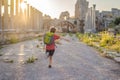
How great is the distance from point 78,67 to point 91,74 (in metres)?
1.61

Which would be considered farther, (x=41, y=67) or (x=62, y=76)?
(x=41, y=67)

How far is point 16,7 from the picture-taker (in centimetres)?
3759

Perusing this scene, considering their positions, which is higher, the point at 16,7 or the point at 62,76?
the point at 16,7

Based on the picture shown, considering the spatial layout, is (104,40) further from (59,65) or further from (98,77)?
(98,77)

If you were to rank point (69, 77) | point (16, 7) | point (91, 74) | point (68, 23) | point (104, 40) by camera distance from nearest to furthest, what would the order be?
point (69, 77), point (91, 74), point (104, 40), point (16, 7), point (68, 23)

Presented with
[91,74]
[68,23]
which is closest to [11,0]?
[91,74]

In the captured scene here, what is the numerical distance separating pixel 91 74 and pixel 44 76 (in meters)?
1.63

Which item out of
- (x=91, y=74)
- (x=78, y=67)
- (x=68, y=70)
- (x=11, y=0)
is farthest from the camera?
(x=11, y=0)

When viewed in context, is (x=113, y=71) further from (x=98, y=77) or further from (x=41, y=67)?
(x=41, y=67)

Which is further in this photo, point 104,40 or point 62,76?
point 104,40

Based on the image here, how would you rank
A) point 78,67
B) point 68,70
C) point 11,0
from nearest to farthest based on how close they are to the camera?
point 68,70 → point 78,67 → point 11,0

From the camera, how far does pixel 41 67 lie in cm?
1180

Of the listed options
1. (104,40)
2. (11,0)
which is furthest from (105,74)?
(11,0)

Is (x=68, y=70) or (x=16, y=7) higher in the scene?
Result: (x=16, y=7)
